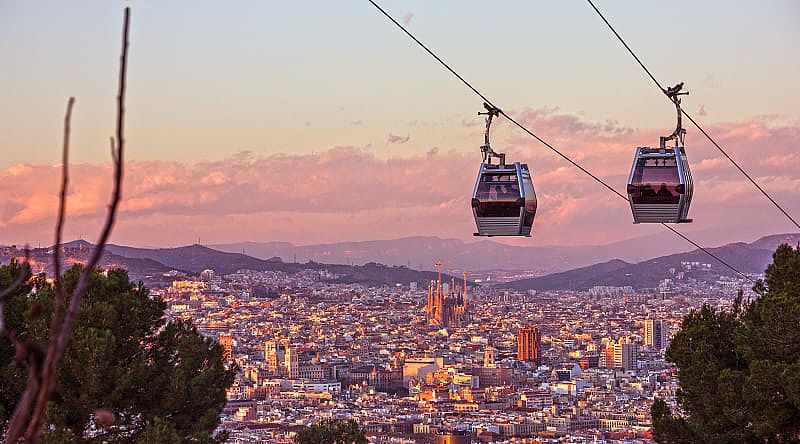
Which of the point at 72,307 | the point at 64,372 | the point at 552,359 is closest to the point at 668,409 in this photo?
the point at 64,372

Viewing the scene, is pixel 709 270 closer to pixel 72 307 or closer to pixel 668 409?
pixel 668 409

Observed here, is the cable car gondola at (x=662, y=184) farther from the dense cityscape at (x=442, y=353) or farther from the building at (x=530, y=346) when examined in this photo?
the building at (x=530, y=346)

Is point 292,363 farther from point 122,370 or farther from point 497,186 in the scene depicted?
point 497,186

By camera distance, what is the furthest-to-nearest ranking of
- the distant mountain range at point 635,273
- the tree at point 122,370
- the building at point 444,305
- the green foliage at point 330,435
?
1. the building at point 444,305
2. the distant mountain range at point 635,273
3. the green foliage at point 330,435
4. the tree at point 122,370

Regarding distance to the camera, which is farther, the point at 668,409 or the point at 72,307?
the point at 668,409

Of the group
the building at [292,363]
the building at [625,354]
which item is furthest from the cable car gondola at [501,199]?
the building at [625,354]

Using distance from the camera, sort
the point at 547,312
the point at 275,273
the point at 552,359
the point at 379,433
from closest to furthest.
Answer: the point at 379,433, the point at 552,359, the point at 275,273, the point at 547,312

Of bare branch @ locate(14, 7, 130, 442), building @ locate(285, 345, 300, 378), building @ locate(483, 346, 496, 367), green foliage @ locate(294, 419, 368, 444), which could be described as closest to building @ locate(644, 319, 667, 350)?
building @ locate(483, 346, 496, 367)
